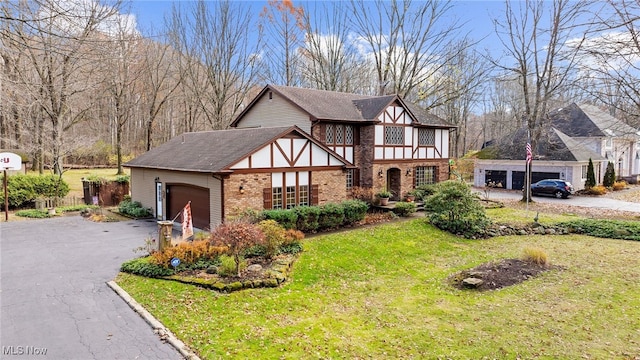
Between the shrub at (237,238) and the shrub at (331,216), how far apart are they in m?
4.83

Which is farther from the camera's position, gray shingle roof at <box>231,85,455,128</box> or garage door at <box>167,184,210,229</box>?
gray shingle roof at <box>231,85,455,128</box>

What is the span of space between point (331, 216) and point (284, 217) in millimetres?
2489

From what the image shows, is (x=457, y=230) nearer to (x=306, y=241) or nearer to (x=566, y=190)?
(x=306, y=241)

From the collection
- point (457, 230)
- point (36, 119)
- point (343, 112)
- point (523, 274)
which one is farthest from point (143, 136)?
point (523, 274)

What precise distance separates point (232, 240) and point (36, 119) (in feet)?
79.5

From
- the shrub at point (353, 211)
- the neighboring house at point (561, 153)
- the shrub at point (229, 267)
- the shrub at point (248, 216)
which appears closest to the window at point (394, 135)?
the shrub at point (353, 211)

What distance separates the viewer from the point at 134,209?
66.8 ft

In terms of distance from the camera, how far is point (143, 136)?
47.1 meters

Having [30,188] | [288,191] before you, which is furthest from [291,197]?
[30,188]

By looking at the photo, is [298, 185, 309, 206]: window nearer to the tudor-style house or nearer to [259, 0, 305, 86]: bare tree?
the tudor-style house

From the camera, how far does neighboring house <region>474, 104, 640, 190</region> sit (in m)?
30.9

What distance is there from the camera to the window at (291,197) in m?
16.9

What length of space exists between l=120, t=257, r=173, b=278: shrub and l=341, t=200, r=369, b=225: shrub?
833cm

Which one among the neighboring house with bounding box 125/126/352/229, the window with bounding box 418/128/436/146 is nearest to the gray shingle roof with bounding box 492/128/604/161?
the window with bounding box 418/128/436/146
